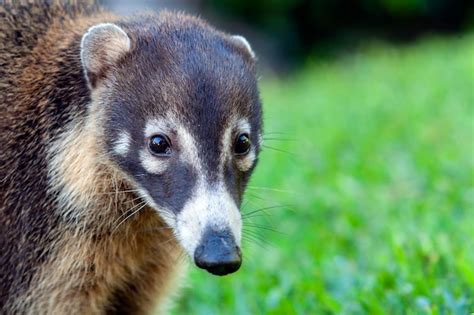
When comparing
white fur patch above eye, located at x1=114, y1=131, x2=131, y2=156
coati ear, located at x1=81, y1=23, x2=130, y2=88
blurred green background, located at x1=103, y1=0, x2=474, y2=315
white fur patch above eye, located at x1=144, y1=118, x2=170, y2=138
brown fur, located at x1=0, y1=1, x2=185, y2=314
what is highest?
coati ear, located at x1=81, y1=23, x2=130, y2=88

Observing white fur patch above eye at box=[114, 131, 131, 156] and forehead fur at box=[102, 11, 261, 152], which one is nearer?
forehead fur at box=[102, 11, 261, 152]

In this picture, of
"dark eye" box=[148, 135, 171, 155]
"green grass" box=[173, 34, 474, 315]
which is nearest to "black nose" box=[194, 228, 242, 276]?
"dark eye" box=[148, 135, 171, 155]

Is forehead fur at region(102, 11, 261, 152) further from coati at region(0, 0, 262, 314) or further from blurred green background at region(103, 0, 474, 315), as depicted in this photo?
blurred green background at region(103, 0, 474, 315)

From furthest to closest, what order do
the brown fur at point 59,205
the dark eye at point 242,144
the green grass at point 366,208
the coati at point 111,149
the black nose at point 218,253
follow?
the green grass at point 366,208 < the brown fur at point 59,205 < the dark eye at point 242,144 < the coati at point 111,149 < the black nose at point 218,253

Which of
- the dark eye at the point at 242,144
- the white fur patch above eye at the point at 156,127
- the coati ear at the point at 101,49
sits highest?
the coati ear at the point at 101,49

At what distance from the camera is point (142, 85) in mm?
4551

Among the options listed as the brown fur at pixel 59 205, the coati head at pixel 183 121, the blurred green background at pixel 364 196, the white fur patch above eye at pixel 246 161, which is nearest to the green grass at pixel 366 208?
the blurred green background at pixel 364 196

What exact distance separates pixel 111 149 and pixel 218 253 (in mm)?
974

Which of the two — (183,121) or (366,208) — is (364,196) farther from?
(183,121)

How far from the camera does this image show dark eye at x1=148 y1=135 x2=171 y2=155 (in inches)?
173

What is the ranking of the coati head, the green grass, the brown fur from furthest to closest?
the green grass
the brown fur
the coati head

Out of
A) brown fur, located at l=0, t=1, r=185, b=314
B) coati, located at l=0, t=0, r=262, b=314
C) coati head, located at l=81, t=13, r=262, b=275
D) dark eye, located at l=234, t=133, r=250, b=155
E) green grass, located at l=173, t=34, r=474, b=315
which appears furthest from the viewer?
green grass, located at l=173, t=34, r=474, b=315

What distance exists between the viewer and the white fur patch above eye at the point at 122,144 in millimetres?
4531

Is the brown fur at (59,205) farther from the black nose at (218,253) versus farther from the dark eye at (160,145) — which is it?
the black nose at (218,253)
